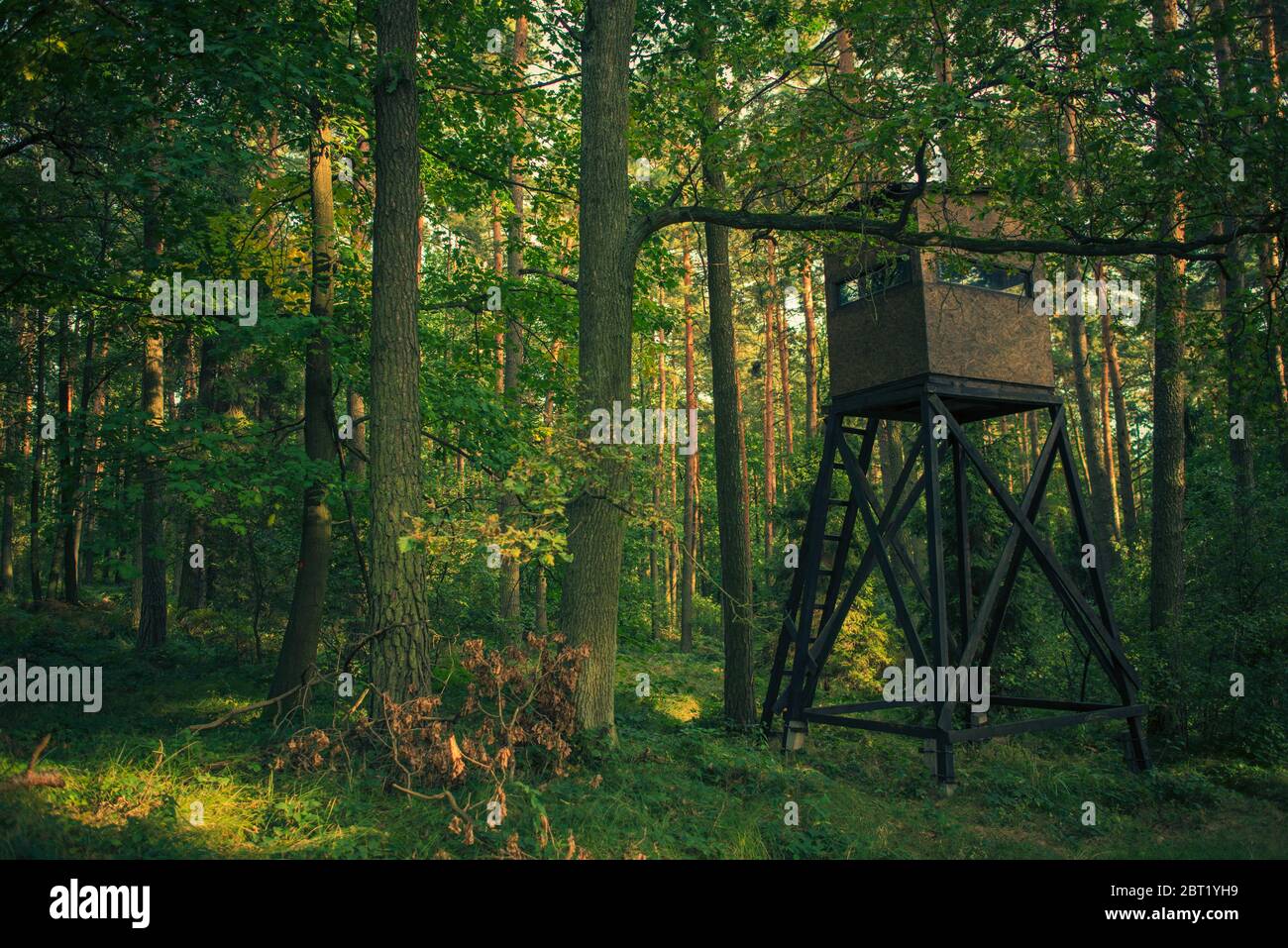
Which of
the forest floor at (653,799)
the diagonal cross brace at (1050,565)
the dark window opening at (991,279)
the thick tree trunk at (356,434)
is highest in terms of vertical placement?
the dark window opening at (991,279)

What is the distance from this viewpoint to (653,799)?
7414 millimetres

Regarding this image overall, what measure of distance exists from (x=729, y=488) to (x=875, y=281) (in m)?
3.58

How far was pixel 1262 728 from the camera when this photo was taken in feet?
37.1

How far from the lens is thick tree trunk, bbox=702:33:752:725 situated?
1225cm

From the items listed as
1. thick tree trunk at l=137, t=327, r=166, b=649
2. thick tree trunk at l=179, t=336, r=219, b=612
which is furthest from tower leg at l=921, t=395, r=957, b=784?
thick tree trunk at l=137, t=327, r=166, b=649

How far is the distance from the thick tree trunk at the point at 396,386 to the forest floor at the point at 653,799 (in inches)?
46.6

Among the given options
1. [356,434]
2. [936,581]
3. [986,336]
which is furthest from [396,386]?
[356,434]

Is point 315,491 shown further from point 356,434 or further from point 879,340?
point 356,434

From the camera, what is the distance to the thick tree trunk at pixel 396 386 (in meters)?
7.99

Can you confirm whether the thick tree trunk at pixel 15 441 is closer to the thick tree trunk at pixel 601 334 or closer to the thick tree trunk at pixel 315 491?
Answer: the thick tree trunk at pixel 315 491

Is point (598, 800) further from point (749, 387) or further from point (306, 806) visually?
point (749, 387)

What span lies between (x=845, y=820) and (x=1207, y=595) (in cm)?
832

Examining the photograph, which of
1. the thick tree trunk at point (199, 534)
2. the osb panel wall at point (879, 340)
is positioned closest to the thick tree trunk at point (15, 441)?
the thick tree trunk at point (199, 534)

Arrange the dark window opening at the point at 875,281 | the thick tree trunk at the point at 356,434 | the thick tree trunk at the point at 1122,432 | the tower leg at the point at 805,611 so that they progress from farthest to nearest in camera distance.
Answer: the thick tree trunk at the point at 1122,432 < the thick tree trunk at the point at 356,434 < the tower leg at the point at 805,611 < the dark window opening at the point at 875,281
